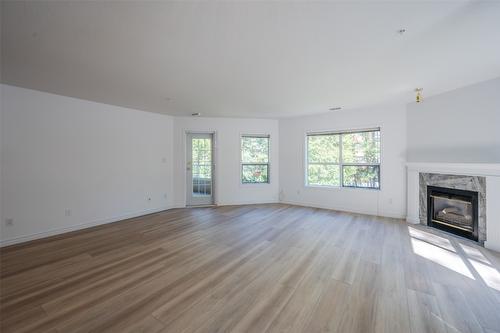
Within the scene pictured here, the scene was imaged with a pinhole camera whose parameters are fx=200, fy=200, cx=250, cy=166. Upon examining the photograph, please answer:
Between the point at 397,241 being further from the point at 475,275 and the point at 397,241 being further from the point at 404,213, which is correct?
the point at 404,213

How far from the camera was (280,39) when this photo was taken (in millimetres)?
1982

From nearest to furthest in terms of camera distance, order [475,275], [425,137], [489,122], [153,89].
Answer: [475,275] → [489,122] → [153,89] → [425,137]

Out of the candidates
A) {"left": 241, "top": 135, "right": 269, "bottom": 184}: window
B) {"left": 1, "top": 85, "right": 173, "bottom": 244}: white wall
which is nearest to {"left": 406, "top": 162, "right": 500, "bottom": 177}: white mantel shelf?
{"left": 241, "top": 135, "right": 269, "bottom": 184}: window

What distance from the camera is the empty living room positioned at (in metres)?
1.68

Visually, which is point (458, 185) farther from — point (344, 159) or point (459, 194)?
point (344, 159)

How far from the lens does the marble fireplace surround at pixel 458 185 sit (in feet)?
10.3

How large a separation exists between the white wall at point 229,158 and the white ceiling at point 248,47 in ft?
6.81

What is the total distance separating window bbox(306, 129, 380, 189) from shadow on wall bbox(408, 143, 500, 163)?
0.76 meters

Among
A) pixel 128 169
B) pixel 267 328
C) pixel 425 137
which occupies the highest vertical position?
pixel 425 137

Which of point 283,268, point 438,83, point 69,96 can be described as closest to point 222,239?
point 283,268

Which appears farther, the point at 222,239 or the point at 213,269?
the point at 222,239

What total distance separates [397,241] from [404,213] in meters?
1.56

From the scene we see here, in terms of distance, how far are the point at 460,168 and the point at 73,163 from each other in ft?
22.8

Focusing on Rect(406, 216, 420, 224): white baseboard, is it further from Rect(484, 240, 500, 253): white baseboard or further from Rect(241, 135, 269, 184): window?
Rect(241, 135, 269, 184): window
